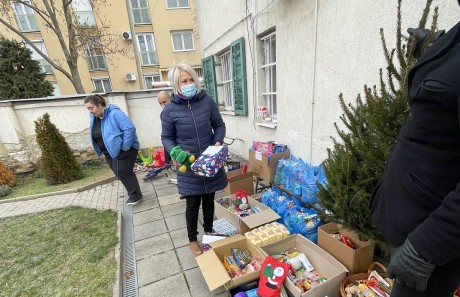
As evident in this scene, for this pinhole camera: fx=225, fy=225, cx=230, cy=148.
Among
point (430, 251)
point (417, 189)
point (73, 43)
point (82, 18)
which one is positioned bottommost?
point (430, 251)

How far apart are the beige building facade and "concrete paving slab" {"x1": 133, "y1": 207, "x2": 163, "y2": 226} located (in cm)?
1303

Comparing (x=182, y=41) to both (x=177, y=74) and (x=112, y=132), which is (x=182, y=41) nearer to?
(x=112, y=132)

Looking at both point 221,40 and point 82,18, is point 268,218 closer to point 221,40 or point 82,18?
point 221,40

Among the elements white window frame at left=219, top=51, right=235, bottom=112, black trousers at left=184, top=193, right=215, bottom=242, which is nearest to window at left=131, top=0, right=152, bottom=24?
white window frame at left=219, top=51, right=235, bottom=112

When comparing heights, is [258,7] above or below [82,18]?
below

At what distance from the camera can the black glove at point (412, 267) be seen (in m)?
0.75

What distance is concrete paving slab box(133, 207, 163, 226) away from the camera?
3.31 m

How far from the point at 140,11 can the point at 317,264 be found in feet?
57.2

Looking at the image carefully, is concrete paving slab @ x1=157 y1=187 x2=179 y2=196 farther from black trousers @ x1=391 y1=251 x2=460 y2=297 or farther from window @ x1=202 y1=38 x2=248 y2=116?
A: black trousers @ x1=391 y1=251 x2=460 y2=297

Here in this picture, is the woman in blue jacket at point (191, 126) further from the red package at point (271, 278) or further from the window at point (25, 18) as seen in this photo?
the window at point (25, 18)

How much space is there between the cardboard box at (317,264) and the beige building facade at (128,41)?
1495 cm

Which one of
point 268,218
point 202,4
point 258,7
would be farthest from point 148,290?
point 202,4

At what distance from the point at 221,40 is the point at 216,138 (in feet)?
13.6

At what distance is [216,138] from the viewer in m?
2.31
